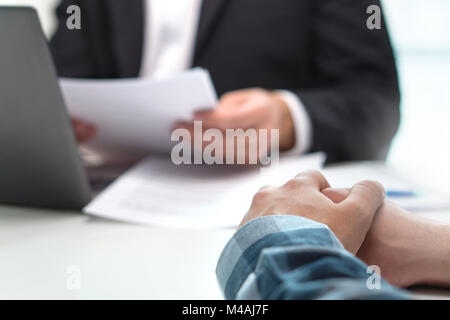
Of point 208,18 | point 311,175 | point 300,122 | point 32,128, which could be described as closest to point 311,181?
point 311,175

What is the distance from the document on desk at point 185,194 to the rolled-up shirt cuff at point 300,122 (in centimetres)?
11

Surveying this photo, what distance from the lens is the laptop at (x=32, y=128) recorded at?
1.26 feet

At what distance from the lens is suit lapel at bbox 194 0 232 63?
845mm

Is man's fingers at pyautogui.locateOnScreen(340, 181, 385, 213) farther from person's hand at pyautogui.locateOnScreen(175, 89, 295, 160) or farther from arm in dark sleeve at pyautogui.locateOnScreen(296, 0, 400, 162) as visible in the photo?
arm in dark sleeve at pyautogui.locateOnScreen(296, 0, 400, 162)

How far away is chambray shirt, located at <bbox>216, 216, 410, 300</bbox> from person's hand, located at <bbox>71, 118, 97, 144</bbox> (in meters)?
0.35

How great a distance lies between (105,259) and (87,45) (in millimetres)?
687

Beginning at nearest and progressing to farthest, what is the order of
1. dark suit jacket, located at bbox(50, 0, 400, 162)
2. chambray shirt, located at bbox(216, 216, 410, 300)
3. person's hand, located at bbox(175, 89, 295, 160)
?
chambray shirt, located at bbox(216, 216, 410, 300) → person's hand, located at bbox(175, 89, 295, 160) → dark suit jacket, located at bbox(50, 0, 400, 162)

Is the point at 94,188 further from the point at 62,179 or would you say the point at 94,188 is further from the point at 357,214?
the point at 357,214

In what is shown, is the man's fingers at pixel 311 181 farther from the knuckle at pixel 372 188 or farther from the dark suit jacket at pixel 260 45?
the dark suit jacket at pixel 260 45

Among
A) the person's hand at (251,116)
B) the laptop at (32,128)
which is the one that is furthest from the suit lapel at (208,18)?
the laptop at (32,128)

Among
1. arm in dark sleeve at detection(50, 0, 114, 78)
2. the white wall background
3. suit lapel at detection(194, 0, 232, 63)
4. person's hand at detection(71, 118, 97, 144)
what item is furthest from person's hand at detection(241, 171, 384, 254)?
arm in dark sleeve at detection(50, 0, 114, 78)

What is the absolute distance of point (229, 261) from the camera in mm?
252
